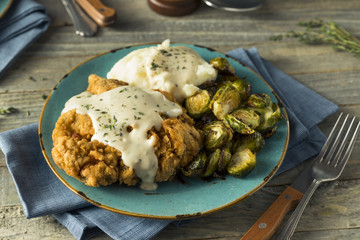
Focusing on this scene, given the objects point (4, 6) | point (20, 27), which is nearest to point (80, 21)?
point (20, 27)

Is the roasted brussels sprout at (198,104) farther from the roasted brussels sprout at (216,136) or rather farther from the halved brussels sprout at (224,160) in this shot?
the halved brussels sprout at (224,160)

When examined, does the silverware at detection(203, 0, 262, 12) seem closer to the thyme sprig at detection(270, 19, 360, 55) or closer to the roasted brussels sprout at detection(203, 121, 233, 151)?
the thyme sprig at detection(270, 19, 360, 55)

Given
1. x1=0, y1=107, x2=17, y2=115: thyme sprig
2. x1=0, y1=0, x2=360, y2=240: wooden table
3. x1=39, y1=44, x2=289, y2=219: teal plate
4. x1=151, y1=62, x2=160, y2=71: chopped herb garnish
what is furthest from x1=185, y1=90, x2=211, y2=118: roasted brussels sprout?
x1=0, y1=107, x2=17, y2=115: thyme sprig

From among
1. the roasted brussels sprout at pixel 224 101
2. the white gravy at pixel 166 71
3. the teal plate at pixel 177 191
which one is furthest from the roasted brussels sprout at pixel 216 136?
the white gravy at pixel 166 71

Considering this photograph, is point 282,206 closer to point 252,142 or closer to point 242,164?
point 242,164

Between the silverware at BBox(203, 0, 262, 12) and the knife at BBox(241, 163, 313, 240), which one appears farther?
the silverware at BBox(203, 0, 262, 12)

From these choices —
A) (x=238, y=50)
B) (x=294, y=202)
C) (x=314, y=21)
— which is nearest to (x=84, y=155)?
(x=294, y=202)

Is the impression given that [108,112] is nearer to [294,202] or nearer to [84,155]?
[84,155]
